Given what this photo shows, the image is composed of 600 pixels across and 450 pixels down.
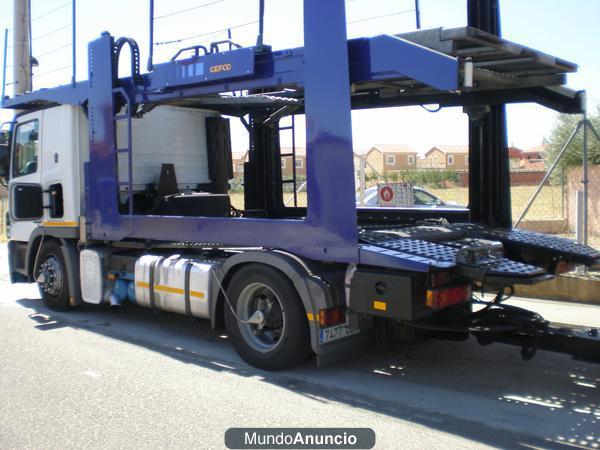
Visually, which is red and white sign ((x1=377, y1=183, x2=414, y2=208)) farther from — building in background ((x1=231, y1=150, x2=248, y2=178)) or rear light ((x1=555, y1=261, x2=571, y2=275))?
rear light ((x1=555, y1=261, x2=571, y2=275))

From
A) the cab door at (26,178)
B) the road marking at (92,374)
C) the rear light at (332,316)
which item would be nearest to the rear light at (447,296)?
the rear light at (332,316)

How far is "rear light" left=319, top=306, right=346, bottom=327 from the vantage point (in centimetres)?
503

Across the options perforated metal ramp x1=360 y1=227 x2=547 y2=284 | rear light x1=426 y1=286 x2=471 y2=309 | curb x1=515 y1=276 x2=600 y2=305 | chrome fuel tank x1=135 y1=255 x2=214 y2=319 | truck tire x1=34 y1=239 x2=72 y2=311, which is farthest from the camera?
truck tire x1=34 y1=239 x2=72 y2=311

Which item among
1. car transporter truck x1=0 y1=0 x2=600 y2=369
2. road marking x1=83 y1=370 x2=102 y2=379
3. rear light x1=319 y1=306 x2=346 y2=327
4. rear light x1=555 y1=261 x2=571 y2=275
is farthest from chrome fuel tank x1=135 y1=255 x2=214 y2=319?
rear light x1=555 y1=261 x2=571 y2=275

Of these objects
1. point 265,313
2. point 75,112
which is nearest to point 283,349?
point 265,313

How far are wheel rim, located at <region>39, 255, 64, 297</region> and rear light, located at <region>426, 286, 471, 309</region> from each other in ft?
17.7

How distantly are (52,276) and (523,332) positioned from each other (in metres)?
6.09

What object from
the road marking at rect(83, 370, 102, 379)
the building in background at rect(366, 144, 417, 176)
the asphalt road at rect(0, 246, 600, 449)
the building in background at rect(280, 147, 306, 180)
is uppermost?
the building in background at rect(366, 144, 417, 176)

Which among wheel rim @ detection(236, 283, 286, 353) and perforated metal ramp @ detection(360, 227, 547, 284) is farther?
wheel rim @ detection(236, 283, 286, 353)

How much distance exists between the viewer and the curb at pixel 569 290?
25.9 ft

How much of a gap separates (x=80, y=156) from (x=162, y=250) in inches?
68.8

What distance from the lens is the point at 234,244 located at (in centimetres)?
593

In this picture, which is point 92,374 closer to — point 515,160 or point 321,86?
point 321,86

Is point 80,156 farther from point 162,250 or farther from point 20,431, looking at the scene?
point 20,431
